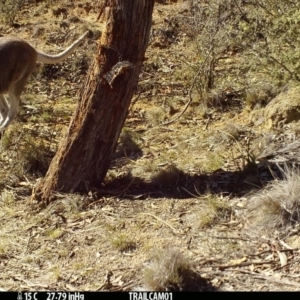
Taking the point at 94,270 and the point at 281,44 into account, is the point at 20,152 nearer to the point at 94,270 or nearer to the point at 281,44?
the point at 94,270

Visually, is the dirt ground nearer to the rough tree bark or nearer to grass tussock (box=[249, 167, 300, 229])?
grass tussock (box=[249, 167, 300, 229])

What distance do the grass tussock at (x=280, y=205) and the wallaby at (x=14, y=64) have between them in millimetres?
3449

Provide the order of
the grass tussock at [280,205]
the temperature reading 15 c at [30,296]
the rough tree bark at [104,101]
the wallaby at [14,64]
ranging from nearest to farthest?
the temperature reading 15 c at [30,296] → the grass tussock at [280,205] → the rough tree bark at [104,101] → the wallaby at [14,64]

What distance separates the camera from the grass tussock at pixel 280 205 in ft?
18.2

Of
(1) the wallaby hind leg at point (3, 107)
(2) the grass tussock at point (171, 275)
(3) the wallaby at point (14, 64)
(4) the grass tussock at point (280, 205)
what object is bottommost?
(2) the grass tussock at point (171, 275)

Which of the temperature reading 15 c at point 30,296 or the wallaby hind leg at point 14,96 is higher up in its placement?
the wallaby hind leg at point 14,96

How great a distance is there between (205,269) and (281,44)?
3.83 m

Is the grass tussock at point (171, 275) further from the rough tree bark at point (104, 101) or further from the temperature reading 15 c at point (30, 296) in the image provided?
the rough tree bark at point (104, 101)

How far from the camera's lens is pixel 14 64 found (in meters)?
8.26

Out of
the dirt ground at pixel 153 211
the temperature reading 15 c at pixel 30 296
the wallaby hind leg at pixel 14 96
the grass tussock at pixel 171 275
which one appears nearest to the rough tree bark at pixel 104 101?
the dirt ground at pixel 153 211

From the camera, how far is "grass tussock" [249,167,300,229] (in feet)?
18.2

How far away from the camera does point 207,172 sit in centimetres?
703

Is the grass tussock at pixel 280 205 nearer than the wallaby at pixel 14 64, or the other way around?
the grass tussock at pixel 280 205

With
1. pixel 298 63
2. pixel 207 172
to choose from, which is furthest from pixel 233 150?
pixel 298 63
